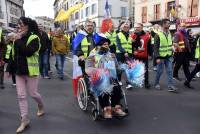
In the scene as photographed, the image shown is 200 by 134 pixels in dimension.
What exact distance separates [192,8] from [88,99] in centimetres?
2502

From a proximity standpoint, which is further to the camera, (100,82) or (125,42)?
(125,42)

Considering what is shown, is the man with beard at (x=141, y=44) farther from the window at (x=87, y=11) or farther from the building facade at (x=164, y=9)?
the window at (x=87, y=11)

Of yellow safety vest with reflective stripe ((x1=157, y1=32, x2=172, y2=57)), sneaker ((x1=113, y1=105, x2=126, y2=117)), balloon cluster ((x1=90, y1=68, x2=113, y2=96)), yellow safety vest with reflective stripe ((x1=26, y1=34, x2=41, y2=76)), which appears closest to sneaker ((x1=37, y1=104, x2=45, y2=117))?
yellow safety vest with reflective stripe ((x1=26, y1=34, x2=41, y2=76))

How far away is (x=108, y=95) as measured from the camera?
5.79 meters

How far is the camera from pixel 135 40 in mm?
8898

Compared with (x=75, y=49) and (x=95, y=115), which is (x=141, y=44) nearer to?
(x=75, y=49)

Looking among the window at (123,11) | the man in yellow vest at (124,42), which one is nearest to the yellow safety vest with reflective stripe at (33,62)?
the man in yellow vest at (124,42)

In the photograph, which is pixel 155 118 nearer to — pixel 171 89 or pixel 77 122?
pixel 77 122

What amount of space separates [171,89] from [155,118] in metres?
2.62

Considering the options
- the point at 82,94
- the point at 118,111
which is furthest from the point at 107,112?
the point at 82,94

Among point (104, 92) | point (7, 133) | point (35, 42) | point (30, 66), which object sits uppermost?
point (35, 42)

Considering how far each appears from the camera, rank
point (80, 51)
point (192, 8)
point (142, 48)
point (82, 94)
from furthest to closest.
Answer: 1. point (192, 8)
2. point (142, 48)
3. point (80, 51)
4. point (82, 94)

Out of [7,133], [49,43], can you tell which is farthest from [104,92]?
[49,43]

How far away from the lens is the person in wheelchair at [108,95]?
227 inches
